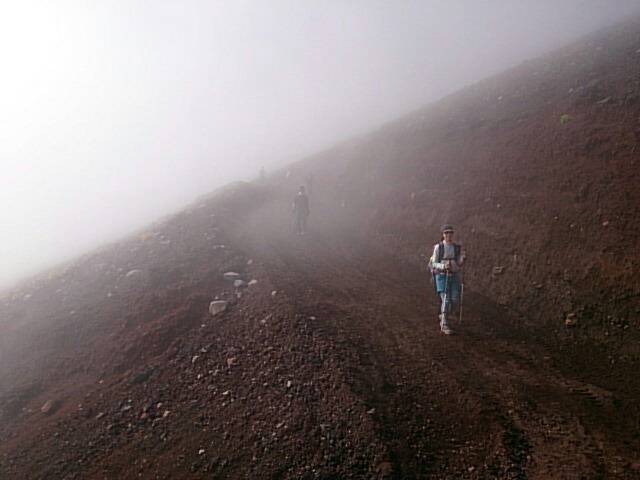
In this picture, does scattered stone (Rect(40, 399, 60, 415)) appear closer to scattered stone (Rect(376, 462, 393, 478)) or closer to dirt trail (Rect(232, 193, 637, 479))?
dirt trail (Rect(232, 193, 637, 479))

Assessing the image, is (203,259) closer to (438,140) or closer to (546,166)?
(546,166)

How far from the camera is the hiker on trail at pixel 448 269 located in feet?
28.2

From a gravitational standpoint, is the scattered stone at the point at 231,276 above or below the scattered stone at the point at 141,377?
above

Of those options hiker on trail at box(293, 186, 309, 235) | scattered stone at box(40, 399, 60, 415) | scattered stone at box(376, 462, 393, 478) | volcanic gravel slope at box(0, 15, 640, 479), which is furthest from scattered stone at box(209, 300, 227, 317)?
hiker on trail at box(293, 186, 309, 235)

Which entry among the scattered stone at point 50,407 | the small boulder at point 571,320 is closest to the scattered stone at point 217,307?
the scattered stone at point 50,407

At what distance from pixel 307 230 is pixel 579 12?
445 ft

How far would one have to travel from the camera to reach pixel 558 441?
5383 millimetres

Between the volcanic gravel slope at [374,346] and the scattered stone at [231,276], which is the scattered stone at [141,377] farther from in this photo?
the scattered stone at [231,276]

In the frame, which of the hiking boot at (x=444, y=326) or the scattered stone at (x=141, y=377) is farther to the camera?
the hiking boot at (x=444, y=326)

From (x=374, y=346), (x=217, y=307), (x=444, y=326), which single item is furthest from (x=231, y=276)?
(x=444, y=326)

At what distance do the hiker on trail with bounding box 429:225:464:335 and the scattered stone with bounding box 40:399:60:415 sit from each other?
9.04 m

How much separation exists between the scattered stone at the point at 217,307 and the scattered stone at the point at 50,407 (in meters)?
3.85

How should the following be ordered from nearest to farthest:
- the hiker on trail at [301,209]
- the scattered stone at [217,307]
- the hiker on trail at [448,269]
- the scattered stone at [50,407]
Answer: the scattered stone at [50,407] < the hiker on trail at [448,269] < the scattered stone at [217,307] < the hiker on trail at [301,209]

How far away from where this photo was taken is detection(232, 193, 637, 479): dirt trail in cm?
512
